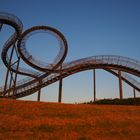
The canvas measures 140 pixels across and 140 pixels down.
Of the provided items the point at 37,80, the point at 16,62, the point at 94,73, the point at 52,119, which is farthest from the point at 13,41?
the point at 52,119

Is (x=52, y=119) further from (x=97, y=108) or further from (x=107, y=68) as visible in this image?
(x=107, y=68)

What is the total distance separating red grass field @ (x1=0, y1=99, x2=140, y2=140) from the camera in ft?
39.7

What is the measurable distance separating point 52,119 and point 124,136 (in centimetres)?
438

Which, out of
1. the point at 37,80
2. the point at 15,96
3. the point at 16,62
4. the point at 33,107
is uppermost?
the point at 16,62

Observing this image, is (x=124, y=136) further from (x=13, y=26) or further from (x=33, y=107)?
(x=13, y=26)

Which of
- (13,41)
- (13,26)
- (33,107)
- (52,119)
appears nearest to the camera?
(52,119)

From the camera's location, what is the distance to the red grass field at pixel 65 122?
12.1 metres

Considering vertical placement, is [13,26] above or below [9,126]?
above

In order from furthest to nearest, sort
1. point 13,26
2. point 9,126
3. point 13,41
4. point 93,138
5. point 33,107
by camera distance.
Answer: point 13,41 → point 13,26 → point 33,107 → point 9,126 → point 93,138

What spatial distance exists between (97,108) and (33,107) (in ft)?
14.8

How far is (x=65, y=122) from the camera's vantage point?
1438 cm

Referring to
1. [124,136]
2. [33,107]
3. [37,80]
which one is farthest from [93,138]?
[37,80]

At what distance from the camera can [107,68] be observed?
32.0 m

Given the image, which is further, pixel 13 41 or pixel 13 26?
pixel 13 41
